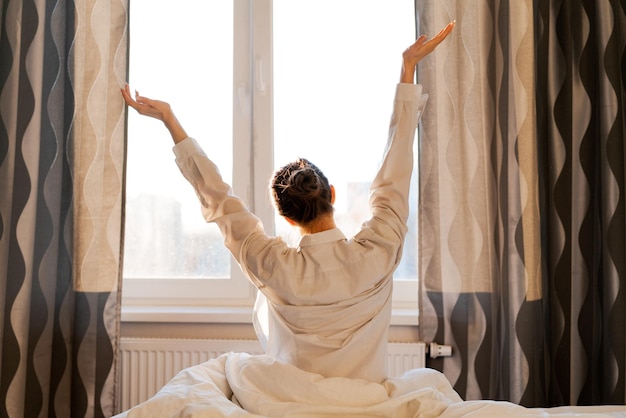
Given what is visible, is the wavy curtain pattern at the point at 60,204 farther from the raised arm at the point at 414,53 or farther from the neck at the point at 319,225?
the raised arm at the point at 414,53

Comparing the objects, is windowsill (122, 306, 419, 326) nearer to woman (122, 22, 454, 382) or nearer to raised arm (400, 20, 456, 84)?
woman (122, 22, 454, 382)

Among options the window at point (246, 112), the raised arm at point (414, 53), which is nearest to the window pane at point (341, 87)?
the window at point (246, 112)

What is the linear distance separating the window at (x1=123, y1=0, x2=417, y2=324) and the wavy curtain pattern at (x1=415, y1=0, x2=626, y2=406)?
0.24m

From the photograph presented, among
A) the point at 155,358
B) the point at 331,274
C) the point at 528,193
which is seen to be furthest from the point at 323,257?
the point at 155,358

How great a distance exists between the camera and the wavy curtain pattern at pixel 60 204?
2201 millimetres

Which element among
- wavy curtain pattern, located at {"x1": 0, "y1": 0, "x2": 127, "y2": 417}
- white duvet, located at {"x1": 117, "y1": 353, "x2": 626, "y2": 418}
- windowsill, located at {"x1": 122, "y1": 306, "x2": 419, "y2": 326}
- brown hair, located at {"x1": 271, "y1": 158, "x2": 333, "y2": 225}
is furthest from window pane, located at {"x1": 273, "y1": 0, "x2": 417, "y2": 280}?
white duvet, located at {"x1": 117, "y1": 353, "x2": 626, "y2": 418}

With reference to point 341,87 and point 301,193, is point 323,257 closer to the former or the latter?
point 301,193

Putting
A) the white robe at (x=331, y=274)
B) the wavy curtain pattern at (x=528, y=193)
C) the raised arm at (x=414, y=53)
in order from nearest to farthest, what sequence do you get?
the white robe at (x=331, y=274)
the raised arm at (x=414, y=53)
the wavy curtain pattern at (x=528, y=193)

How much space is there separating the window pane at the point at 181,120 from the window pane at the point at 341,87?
22 centimetres

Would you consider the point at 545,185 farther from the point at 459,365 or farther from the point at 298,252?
the point at 298,252

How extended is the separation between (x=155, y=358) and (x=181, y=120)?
0.86 m

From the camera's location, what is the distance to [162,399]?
1.27 m

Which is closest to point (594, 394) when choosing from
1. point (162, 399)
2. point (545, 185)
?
point (545, 185)

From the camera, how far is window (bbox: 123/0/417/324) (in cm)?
238
